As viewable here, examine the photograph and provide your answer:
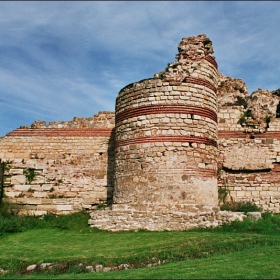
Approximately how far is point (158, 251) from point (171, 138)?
12.4ft

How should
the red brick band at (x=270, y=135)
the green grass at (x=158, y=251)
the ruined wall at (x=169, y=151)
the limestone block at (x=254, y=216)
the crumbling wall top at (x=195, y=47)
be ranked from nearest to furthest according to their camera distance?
the green grass at (x=158, y=251)
the limestone block at (x=254, y=216)
the ruined wall at (x=169, y=151)
the crumbling wall top at (x=195, y=47)
the red brick band at (x=270, y=135)

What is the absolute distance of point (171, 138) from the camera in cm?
1016

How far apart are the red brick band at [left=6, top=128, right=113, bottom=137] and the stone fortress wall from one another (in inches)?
1.6

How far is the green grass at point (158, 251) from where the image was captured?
232 inches

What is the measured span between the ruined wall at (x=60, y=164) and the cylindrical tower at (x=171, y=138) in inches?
89.7

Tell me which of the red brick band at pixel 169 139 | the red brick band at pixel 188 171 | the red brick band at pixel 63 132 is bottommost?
the red brick band at pixel 188 171

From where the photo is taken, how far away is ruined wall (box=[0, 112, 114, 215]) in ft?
42.4

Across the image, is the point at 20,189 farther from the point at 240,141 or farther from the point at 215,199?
the point at 240,141

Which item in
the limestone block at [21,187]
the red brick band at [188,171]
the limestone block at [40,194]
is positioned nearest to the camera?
the red brick band at [188,171]

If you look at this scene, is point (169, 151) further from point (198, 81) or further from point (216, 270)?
point (216, 270)

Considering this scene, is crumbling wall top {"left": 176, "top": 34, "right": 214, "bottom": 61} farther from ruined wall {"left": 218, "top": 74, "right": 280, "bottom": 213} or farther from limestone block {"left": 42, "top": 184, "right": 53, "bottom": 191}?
limestone block {"left": 42, "top": 184, "right": 53, "bottom": 191}

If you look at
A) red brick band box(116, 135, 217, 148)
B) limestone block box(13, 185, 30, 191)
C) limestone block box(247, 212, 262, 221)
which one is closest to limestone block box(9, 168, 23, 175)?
limestone block box(13, 185, 30, 191)

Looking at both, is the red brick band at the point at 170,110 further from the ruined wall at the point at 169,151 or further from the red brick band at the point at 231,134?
the red brick band at the point at 231,134

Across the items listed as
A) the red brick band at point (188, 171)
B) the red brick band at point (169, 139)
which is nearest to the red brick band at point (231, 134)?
the red brick band at point (169, 139)
